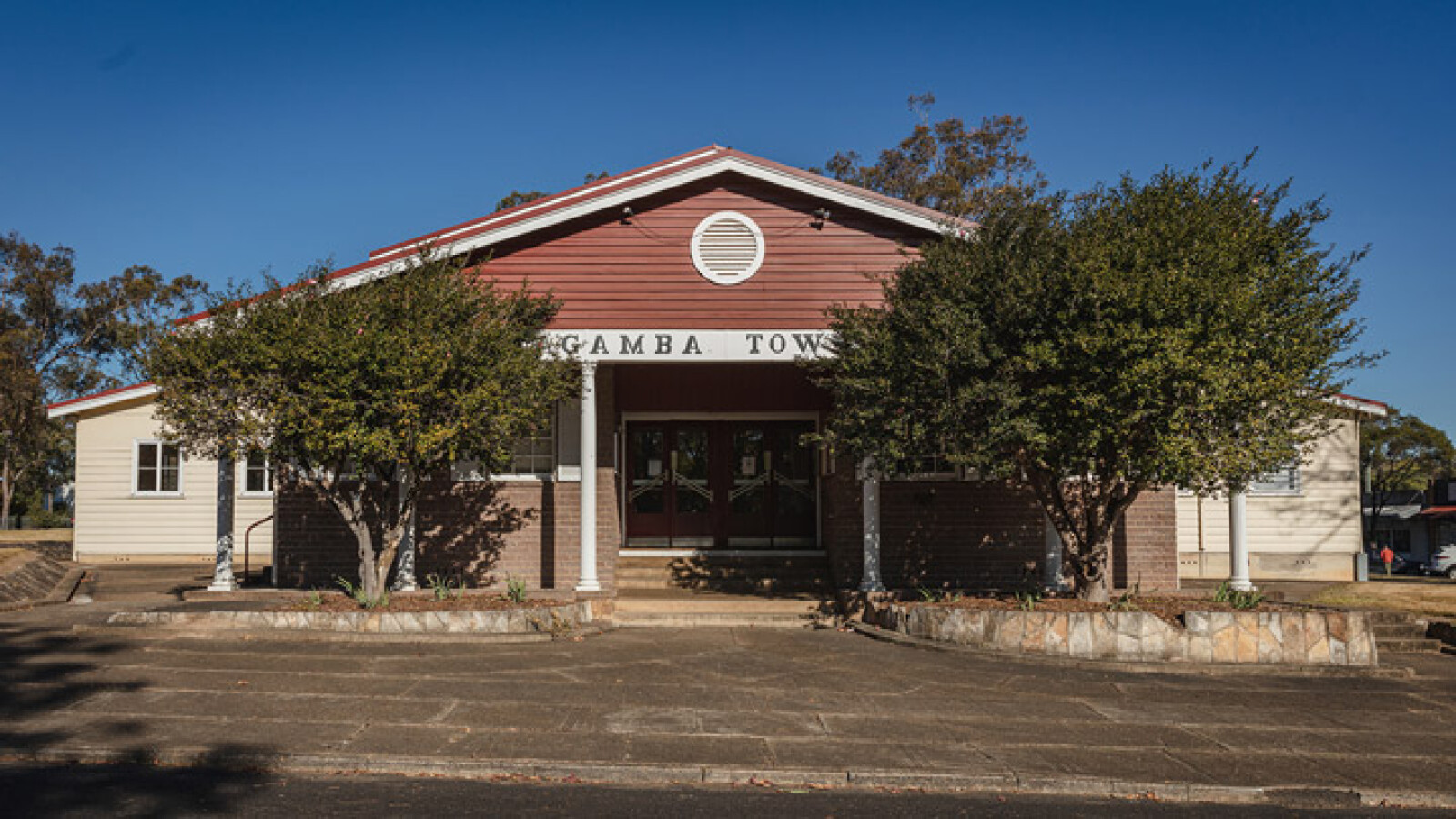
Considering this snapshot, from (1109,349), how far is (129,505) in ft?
66.0

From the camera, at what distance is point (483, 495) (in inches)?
556

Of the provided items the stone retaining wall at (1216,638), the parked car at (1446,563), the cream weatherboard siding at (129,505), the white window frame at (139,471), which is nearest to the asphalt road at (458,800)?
the stone retaining wall at (1216,638)

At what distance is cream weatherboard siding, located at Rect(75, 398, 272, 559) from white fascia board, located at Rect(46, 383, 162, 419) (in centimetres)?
20

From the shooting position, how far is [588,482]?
511 inches

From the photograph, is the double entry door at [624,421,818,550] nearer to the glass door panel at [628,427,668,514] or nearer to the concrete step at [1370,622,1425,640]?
the glass door panel at [628,427,668,514]

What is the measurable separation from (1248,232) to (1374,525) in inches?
1746

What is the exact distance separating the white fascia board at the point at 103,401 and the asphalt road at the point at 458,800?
17404 millimetres

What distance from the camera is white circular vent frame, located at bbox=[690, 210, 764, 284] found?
13.4 meters

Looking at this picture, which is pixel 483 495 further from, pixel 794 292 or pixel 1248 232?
pixel 1248 232

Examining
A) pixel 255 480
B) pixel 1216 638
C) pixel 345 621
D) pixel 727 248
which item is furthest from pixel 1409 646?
pixel 255 480

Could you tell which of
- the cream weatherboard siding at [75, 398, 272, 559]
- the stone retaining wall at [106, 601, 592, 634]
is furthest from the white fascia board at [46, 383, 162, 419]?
the stone retaining wall at [106, 601, 592, 634]

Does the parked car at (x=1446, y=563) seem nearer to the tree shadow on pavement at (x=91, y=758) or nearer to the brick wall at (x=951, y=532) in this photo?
the brick wall at (x=951, y=532)

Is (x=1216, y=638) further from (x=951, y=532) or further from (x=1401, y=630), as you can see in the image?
(x=951, y=532)

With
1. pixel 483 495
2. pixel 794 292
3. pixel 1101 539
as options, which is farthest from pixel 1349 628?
pixel 483 495
